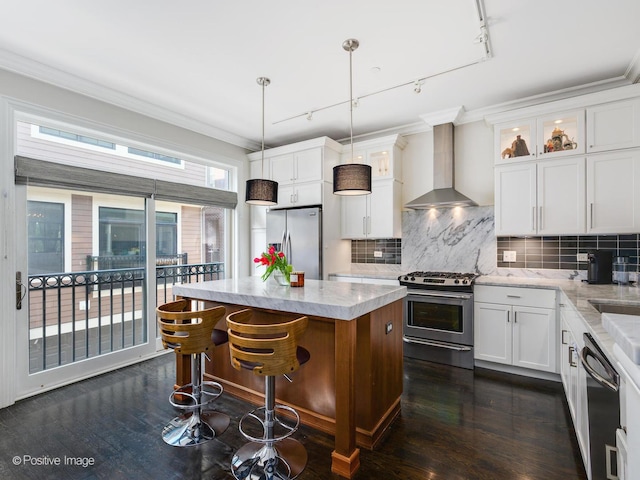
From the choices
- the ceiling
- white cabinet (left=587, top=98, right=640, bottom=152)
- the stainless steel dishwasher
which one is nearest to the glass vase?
the ceiling

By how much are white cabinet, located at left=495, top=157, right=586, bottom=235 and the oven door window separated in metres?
0.99

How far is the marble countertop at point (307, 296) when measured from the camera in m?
1.91

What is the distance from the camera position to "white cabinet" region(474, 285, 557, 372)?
3.05m

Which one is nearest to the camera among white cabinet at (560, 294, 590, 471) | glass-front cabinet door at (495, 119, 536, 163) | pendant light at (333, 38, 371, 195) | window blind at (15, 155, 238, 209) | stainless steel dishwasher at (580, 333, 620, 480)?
stainless steel dishwasher at (580, 333, 620, 480)

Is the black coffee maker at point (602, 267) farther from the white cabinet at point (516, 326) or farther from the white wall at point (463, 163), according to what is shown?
the white wall at point (463, 163)

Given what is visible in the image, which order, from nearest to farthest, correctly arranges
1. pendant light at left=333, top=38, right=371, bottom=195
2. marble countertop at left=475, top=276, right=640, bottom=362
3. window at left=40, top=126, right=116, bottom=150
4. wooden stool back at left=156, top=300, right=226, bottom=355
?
marble countertop at left=475, top=276, right=640, bottom=362 → wooden stool back at left=156, top=300, right=226, bottom=355 → pendant light at left=333, top=38, right=371, bottom=195 → window at left=40, top=126, right=116, bottom=150

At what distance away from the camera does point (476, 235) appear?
388 cm

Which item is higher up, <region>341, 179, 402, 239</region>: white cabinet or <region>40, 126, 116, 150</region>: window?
<region>40, 126, 116, 150</region>: window

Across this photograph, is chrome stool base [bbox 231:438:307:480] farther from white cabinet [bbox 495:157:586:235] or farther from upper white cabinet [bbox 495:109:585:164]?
upper white cabinet [bbox 495:109:585:164]

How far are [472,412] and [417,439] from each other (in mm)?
633

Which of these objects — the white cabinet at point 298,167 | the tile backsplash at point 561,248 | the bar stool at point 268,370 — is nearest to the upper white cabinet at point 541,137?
the tile backsplash at point 561,248

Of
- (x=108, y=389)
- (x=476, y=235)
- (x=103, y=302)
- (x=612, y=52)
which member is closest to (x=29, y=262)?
(x=103, y=302)

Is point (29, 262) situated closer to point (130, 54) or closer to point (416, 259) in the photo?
point (130, 54)

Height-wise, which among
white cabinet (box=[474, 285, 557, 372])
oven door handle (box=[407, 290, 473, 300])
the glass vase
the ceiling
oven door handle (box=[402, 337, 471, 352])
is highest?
the ceiling
